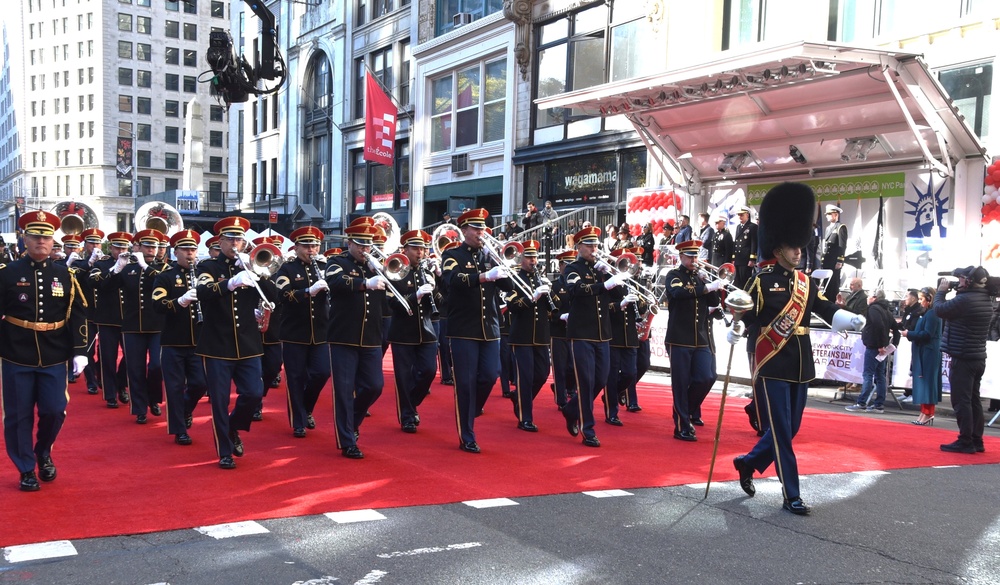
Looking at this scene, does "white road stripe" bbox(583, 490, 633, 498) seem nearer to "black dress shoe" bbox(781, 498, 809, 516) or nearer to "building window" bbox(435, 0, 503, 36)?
"black dress shoe" bbox(781, 498, 809, 516)

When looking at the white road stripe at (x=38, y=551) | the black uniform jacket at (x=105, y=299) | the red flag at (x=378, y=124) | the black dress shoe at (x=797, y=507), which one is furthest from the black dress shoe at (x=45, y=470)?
the red flag at (x=378, y=124)

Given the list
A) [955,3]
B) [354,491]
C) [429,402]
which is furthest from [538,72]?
[354,491]

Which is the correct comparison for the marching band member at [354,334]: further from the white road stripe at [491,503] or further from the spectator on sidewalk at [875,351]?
the spectator on sidewalk at [875,351]

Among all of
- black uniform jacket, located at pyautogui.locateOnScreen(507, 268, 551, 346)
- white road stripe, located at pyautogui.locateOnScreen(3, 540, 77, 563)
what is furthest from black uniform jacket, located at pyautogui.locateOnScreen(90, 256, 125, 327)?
white road stripe, located at pyautogui.locateOnScreen(3, 540, 77, 563)

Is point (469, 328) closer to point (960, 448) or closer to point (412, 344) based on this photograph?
point (412, 344)

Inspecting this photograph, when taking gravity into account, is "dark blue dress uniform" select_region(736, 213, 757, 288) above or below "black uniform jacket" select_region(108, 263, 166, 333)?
above

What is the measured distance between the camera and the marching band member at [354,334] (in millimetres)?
8648

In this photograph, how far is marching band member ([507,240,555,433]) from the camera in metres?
10.4

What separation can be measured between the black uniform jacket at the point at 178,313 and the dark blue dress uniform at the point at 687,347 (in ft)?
15.9

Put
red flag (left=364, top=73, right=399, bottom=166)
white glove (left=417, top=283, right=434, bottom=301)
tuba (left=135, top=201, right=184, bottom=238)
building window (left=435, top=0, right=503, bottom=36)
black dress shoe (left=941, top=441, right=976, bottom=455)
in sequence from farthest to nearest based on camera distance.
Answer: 1. red flag (left=364, top=73, right=399, bottom=166)
2. building window (left=435, top=0, right=503, bottom=36)
3. tuba (left=135, top=201, right=184, bottom=238)
4. black dress shoe (left=941, top=441, right=976, bottom=455)
5. white glove (left=417, top=283, right=434, bottom=301)

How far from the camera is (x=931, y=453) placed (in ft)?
32.2

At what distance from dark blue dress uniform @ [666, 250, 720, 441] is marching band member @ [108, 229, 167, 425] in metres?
5.49

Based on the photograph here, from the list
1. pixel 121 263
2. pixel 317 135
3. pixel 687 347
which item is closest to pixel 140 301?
pixel 121 263

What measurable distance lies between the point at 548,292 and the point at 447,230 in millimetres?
5960
